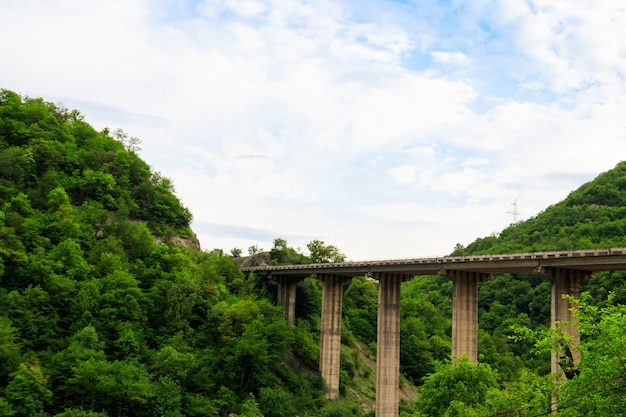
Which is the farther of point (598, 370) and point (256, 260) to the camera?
point (256, 260)

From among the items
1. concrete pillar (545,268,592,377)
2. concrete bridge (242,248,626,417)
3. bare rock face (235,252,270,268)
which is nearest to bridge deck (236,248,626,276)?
concrete bridge (242,248,626,417)

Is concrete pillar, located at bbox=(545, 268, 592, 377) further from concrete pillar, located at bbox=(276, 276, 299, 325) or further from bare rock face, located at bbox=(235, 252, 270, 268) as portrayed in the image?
bare rock face, located at bbox=(235, 252, 270, 268)

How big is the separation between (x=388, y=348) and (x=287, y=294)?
25.0m

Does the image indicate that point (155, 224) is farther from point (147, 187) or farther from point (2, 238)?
point (2, 238)

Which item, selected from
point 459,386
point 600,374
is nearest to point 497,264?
point 459,386

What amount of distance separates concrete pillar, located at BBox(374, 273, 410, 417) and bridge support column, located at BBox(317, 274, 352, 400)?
36.3ft

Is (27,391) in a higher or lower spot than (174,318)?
lower

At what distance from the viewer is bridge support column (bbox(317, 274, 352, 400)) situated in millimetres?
79625

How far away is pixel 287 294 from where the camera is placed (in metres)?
91.3

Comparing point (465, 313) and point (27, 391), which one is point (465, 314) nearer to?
point (465, 313)

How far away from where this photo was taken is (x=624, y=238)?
92.3 meters

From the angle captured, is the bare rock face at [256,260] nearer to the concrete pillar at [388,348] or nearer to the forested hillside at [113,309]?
the forested hillside at [113,309]

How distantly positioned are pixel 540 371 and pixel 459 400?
54229 millimetres

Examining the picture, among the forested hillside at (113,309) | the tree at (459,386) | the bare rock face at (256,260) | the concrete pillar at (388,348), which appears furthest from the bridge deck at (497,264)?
the bare rock face at (256,260)
